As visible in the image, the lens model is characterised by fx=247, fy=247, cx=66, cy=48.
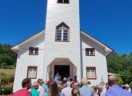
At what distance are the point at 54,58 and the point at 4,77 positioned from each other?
19.7 m

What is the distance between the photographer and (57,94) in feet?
18.0

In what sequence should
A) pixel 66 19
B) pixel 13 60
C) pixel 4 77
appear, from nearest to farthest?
pixel 66 19 < pixel 4 77 < pixel 13 60

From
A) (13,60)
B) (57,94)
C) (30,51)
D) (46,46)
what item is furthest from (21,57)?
(13,60)

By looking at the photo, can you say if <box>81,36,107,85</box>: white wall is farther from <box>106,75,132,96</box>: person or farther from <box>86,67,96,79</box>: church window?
<box>106,75,132,96</box>: person

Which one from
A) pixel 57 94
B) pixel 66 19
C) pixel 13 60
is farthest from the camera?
pixel 13 60

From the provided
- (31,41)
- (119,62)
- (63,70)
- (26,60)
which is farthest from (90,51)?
(119,62)

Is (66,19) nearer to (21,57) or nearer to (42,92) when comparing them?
(21,57)

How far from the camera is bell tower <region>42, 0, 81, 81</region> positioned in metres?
24.5

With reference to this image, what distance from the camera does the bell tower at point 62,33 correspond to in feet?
80.4

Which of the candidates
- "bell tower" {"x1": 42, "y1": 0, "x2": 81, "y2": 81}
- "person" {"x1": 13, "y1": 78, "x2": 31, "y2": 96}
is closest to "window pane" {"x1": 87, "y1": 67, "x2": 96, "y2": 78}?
"bell tower" {"x1": 42, "y1": 0, "x2": 81, "y2": 81}

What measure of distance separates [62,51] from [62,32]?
2131mm

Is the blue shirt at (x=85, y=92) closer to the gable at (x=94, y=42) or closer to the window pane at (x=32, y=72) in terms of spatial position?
the window pane at (x=32, y=72)

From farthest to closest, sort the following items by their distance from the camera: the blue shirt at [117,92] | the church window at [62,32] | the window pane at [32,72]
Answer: the church window at [62,32] → the window pane at [32,72] → the blue shirt at [117,92]

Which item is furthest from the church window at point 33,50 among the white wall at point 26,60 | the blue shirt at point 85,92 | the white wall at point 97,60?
the blue shirt at point 85,92
